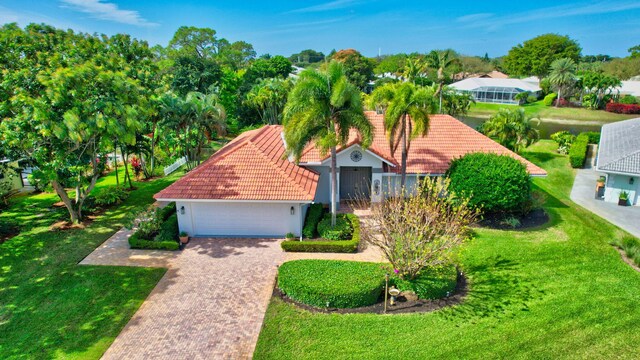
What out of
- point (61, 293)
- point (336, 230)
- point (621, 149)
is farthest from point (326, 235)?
point (621, 149)

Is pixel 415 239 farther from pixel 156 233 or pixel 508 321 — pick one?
pixel 156 233

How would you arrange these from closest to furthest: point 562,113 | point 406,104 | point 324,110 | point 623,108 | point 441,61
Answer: point 324,110 → point 406,104 → point 441,61 → point 623,108 → point 562,113

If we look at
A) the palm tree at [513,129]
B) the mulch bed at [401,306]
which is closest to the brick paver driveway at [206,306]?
the mulch bed at [401,306]

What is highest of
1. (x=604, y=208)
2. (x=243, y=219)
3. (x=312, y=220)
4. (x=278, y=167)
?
(x=278, y=167)

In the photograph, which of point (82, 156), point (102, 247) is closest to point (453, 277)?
point (102, 247)

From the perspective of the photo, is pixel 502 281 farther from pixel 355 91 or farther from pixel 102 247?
pixel 102 247

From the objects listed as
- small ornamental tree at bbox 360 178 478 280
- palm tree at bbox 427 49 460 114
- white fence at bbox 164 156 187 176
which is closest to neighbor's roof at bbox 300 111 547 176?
small ornamental tree at bbox 360 178 478 280

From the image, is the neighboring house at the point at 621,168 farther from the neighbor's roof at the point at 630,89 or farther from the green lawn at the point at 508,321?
the neighbor's roof at the point at 630,89
